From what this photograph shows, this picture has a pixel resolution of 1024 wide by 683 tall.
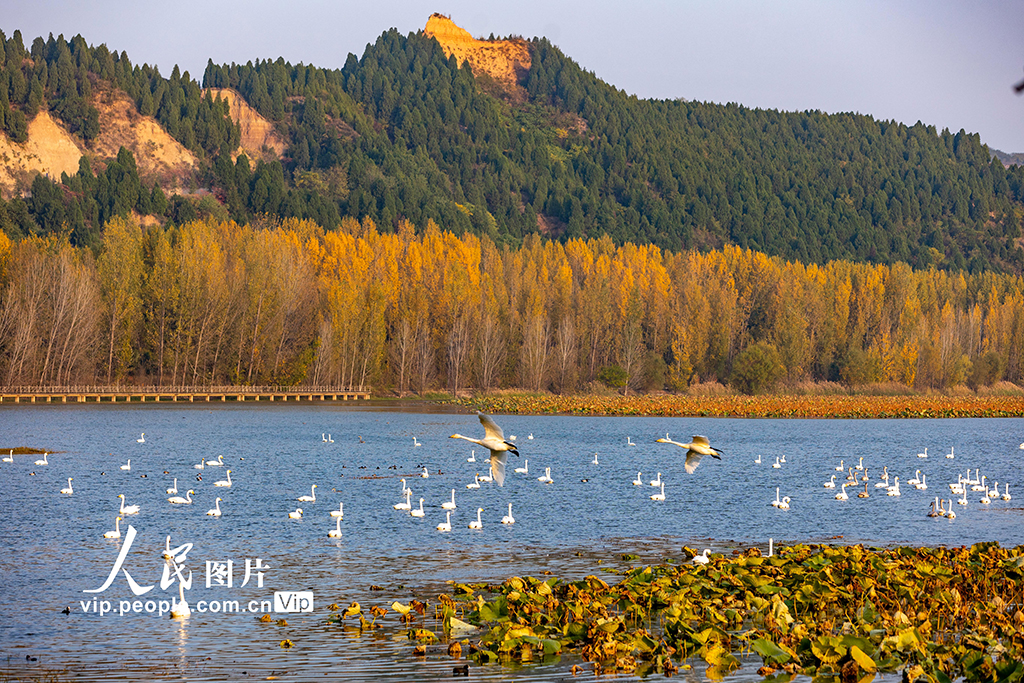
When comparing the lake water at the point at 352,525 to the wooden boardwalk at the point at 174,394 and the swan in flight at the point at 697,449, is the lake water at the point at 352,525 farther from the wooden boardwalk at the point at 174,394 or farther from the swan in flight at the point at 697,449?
the wooden boardwalk at the point at 174,394

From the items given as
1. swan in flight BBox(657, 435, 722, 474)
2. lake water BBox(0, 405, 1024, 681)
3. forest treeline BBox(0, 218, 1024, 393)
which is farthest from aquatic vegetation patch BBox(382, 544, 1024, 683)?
forest treeline BBox(0, 218, 1024, 393)

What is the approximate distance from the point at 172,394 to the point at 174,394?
0.20m

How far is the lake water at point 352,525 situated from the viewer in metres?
15.4

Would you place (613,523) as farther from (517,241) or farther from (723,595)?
(517,241)

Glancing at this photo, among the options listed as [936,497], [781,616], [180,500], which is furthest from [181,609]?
[936,497]

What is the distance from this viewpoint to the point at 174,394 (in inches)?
3462

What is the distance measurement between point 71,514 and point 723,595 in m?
18.9

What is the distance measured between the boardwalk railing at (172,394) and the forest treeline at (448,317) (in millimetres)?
1280

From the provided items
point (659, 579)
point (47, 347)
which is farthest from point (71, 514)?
point (47, 347)

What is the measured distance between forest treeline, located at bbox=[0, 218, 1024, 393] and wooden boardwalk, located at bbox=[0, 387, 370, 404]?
1343 mm

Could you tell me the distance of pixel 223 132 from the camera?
191 m

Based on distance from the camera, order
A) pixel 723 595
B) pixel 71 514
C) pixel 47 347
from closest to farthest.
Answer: pixel 723 595 → pixel 71 514 → pixel 47 347

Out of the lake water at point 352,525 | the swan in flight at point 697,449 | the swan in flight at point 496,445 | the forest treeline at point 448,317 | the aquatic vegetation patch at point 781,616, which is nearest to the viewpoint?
the aquatic vegetation patch at point 781,616

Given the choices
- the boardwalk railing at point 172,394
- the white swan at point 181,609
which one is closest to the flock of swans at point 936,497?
the white swan at point 181,609
